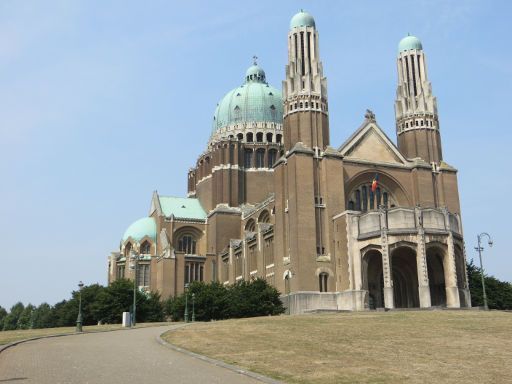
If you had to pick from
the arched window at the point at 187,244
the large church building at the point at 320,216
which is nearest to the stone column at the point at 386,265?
the large church building at the point at 320,216

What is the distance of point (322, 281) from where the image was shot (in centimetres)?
5612

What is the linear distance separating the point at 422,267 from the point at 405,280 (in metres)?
8.57

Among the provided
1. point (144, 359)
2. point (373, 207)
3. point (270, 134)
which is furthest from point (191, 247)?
point (144, 359)

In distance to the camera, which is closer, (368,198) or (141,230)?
(368,198)

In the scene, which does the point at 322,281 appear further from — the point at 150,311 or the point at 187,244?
the point at 187,244

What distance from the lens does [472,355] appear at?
20312 millimetres

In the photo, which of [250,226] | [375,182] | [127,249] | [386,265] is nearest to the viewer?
[386,265]

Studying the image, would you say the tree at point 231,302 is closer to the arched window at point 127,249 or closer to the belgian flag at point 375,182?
the belgian flag at point 375,182

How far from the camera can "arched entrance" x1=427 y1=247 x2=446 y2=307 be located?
55094mm

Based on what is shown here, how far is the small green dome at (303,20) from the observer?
6688 cm

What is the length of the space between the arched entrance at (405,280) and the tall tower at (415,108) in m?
13.4

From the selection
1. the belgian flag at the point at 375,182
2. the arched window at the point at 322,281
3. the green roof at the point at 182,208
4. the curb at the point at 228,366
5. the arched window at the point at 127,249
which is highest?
the green roof at the point at 182,208

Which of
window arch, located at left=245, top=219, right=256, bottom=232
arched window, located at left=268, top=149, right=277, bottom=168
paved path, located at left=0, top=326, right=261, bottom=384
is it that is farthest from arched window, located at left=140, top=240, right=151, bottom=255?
paved path, located at left=0, top=326, right=261, bottom=384

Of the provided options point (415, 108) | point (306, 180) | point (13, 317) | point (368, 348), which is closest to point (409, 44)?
point (415, 108)
